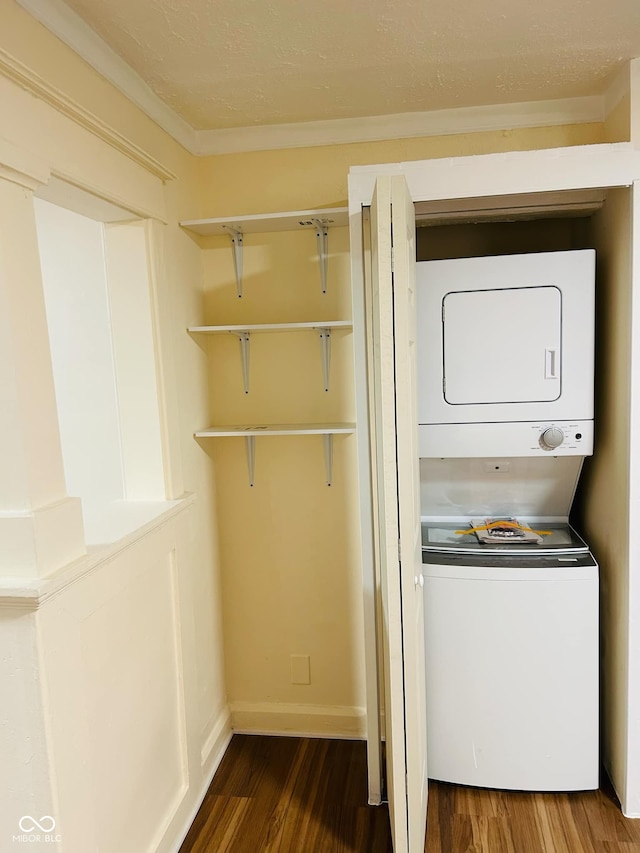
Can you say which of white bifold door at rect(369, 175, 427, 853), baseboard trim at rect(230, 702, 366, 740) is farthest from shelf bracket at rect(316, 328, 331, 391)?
baseboard trim at rect(230, 702, 366, 740)

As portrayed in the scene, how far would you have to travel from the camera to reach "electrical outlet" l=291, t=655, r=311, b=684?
100 inches

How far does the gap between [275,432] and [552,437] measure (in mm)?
903

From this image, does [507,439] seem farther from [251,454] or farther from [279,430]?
[251,454]

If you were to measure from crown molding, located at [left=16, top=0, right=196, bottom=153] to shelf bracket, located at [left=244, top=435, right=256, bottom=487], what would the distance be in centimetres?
107

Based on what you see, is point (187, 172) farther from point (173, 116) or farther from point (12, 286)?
point (12, 286)

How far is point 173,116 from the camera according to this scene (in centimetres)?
212

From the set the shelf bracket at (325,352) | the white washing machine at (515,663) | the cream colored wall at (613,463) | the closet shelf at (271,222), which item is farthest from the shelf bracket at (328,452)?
the cream colored wall at (613,463)

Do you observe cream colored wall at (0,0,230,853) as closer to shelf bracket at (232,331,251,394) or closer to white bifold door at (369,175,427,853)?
shelf bracket at (232,331,251,394)

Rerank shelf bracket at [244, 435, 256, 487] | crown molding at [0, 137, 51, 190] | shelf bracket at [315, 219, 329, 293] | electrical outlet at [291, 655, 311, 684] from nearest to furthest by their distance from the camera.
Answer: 1. crown molding at [0, 137, 51, 190]
2. shelf bracket at [315, 219, 329, 293]
3. shelf bracket at [244, 435, 256, 487]
4. electrical outlet at [291, 655, 311, 684]

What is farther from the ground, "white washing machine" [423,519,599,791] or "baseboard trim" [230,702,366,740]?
"white washing machine" [423,519,599,791]

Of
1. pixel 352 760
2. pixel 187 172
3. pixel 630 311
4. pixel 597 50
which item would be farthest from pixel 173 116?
pixel 352 760

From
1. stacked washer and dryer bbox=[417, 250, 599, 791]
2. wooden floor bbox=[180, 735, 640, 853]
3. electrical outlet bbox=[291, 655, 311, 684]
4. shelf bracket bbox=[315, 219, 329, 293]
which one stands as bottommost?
wooden floor bbox=[180, 735, 640, 853]

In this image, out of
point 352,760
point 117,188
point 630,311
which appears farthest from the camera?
point 352,760

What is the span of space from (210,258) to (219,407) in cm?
56
